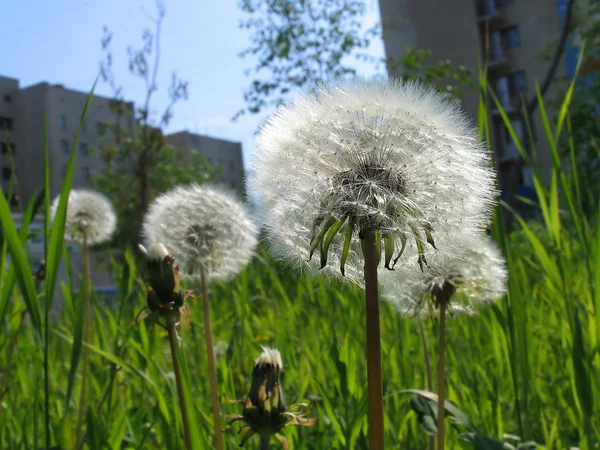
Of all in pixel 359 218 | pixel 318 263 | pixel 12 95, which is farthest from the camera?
pixel 12 95

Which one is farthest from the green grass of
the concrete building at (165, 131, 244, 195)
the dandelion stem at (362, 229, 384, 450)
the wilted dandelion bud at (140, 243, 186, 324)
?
the concrete building at (165, 131, 244, 195)

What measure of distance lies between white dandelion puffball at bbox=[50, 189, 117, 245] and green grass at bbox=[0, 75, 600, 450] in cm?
61

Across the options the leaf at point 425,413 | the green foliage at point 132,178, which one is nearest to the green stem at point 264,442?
the leaf at point 425,413

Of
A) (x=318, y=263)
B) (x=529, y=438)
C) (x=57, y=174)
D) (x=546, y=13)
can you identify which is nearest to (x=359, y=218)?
(x=318, y=263)

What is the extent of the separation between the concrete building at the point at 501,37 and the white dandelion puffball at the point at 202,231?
68.4ft

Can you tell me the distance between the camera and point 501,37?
1141 inches

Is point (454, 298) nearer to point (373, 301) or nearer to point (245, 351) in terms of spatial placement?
point (373, 301)

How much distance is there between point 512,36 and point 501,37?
53 cm

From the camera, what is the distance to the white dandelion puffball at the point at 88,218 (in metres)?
3.35

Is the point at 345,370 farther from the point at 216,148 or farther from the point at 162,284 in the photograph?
the point at 216,148

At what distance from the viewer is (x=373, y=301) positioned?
2.62 ft

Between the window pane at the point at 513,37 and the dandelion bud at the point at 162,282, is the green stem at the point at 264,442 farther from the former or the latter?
the window pane at the point at 513,37

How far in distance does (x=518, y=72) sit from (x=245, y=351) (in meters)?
28.6

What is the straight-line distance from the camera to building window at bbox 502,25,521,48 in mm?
28250
